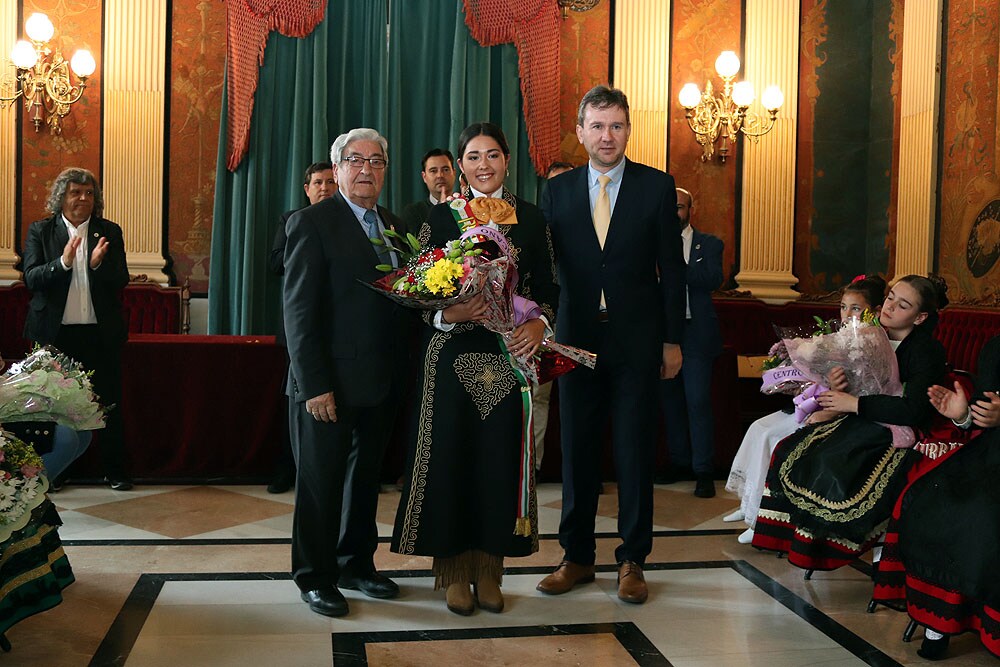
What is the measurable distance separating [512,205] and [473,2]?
4.51m

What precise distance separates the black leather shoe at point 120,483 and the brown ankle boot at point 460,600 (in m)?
Answer: 2.35

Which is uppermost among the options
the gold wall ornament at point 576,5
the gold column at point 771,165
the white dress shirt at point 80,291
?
the gold wall ornament at point 576,5

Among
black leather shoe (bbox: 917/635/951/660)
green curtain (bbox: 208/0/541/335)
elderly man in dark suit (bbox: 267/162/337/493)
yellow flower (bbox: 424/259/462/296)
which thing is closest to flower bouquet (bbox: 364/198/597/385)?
yellow flower (bbox: 424/259/462/296)

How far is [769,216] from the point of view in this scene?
7.61 metres

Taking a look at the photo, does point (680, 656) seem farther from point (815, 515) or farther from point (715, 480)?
point (715, 480)

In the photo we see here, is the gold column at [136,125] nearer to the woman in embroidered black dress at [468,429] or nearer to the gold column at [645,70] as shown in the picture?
the gold column at [645,70]

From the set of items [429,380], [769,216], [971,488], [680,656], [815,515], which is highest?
[769,216]

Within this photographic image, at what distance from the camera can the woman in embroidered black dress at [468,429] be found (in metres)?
2.89

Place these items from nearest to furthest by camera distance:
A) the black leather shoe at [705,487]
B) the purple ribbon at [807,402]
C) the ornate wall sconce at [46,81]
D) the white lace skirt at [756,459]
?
the purple ribbon at [807,402]
the white lace skirt at [756,459]
the black leather shoe at [705,487]
the ornate wall sconce at [46,81]

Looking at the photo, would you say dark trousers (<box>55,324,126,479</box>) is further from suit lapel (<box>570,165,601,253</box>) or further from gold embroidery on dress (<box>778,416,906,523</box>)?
gold embroidery on dress (<box>778,416,906,523</box>)

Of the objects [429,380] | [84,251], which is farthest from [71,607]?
[84,251]

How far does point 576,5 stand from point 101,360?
14.8 feet

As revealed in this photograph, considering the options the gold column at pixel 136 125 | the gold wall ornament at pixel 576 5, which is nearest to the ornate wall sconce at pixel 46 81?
the gold column at pixel 136 125

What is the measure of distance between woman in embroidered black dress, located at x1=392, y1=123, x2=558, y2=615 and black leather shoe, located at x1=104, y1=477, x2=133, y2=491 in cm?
229
